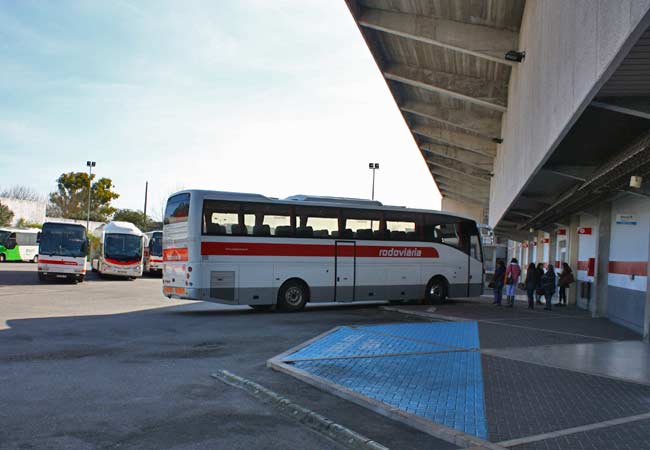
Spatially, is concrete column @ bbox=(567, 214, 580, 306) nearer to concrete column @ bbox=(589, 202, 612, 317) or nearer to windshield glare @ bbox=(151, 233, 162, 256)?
concrete column @ bbox=(589, 202, 612, 317)

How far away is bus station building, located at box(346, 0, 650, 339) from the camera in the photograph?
27.0ft

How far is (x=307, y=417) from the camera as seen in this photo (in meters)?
6.53

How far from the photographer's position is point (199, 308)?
66.6 ft

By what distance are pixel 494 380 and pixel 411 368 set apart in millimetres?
1303

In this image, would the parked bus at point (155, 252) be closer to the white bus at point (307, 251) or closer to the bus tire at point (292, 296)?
the white bus at point (307, 251)

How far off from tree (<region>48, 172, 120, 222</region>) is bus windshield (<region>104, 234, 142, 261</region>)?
1783 inches

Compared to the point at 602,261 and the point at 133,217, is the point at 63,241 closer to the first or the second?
the point at 602,261

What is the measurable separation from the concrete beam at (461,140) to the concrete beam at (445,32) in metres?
14.3

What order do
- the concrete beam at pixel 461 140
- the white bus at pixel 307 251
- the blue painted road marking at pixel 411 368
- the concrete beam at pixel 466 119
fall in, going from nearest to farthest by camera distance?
the blue painted road marking at pixel 411 368
the white bus at pixel 307 251
the concrete beam at pixel 466 119
the concrete beam at pixel 461 140

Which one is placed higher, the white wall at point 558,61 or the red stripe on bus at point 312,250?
the white wall at point 558,61

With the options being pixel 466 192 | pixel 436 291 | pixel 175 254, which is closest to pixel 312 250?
pixel 175 254

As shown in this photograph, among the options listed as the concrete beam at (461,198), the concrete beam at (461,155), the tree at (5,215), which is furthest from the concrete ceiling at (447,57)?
the tree at (5,215)

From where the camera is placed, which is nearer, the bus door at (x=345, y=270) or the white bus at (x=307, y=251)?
the white bus at (x=307, y=251)

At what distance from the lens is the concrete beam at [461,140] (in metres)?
34.1
